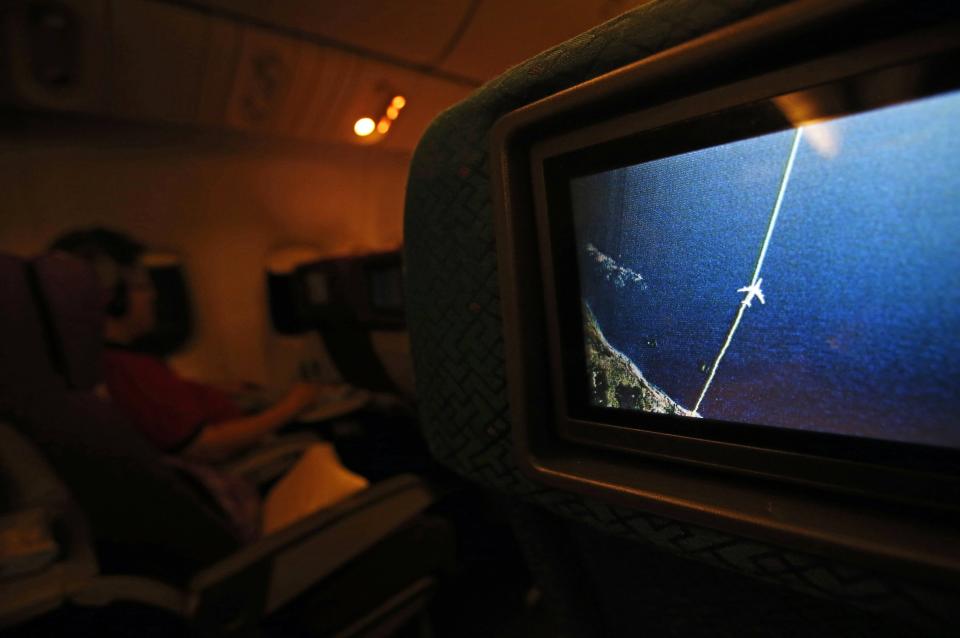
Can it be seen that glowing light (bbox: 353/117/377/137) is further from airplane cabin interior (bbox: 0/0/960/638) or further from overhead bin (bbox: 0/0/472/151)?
airplane cabin interior (bbox: 0/0/960/638)

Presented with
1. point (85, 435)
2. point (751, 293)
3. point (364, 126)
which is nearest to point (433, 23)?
point (364, 126)

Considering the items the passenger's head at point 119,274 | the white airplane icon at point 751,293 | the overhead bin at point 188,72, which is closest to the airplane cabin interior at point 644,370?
the white airplane icon at point 751,293

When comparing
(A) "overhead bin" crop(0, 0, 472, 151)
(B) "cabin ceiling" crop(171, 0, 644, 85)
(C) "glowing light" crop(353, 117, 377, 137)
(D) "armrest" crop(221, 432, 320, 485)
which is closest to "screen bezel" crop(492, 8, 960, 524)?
(D) "armrest" crop(221, 432, 320, 485)

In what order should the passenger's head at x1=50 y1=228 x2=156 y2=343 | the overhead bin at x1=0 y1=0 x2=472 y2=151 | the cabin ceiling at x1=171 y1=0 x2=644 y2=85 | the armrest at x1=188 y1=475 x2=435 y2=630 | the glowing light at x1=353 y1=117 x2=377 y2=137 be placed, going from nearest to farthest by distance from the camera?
1. the armrest at x1=188 y1=475 x2=435 y2=630
2. the overhead bin at x1=0 y1=0 x2=472 y2=151
3. the cabin ceiling at x1=171 y1=0 x2=644 y2=85
4. the passenger's head at x1=50 y1=228 x2=156 y2=343
5. the glowing light at x1=353 y1=117 x2=377 y2=137

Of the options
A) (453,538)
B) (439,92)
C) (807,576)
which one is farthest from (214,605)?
(439,92)

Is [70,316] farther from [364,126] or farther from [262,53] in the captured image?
[364,126]

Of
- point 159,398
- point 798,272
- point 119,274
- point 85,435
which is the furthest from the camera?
point 119,274

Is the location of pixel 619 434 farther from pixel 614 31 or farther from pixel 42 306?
pixel 42 306

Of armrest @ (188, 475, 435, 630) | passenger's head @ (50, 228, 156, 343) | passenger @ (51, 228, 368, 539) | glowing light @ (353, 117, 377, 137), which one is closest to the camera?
armrest @ (188, 475, 435, 630)
